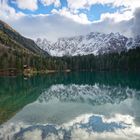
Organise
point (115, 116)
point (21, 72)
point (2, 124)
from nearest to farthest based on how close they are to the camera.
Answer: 1. point (2, 124)
2. point (115, 116)
3. point (21, 72)

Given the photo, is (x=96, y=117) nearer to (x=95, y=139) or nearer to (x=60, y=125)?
(x=60, y=125)

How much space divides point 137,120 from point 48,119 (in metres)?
9.75

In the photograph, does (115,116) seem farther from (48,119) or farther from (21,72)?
(21,72)

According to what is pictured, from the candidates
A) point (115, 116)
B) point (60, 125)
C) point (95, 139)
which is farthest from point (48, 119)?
point (95, 139)

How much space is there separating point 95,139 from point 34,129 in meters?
6.58

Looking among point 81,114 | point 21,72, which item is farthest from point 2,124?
point 21,72

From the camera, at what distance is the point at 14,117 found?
34906 mm

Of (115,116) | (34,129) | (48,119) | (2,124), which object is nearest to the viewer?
(34,129)

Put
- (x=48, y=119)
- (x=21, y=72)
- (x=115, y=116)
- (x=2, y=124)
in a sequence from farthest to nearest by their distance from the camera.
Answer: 1. (x=21, y=72)
2. (x=115, y=116)
3. (x=48, y=119)
4. (x=2, y=124)

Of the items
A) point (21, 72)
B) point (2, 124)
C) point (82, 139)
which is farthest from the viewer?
point (21, 72)

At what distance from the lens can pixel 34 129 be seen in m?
27.4

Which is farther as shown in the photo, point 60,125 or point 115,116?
point 115,116

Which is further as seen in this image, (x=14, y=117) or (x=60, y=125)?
(x=14, y=117)

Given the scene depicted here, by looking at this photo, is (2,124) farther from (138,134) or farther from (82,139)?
(138,134)
